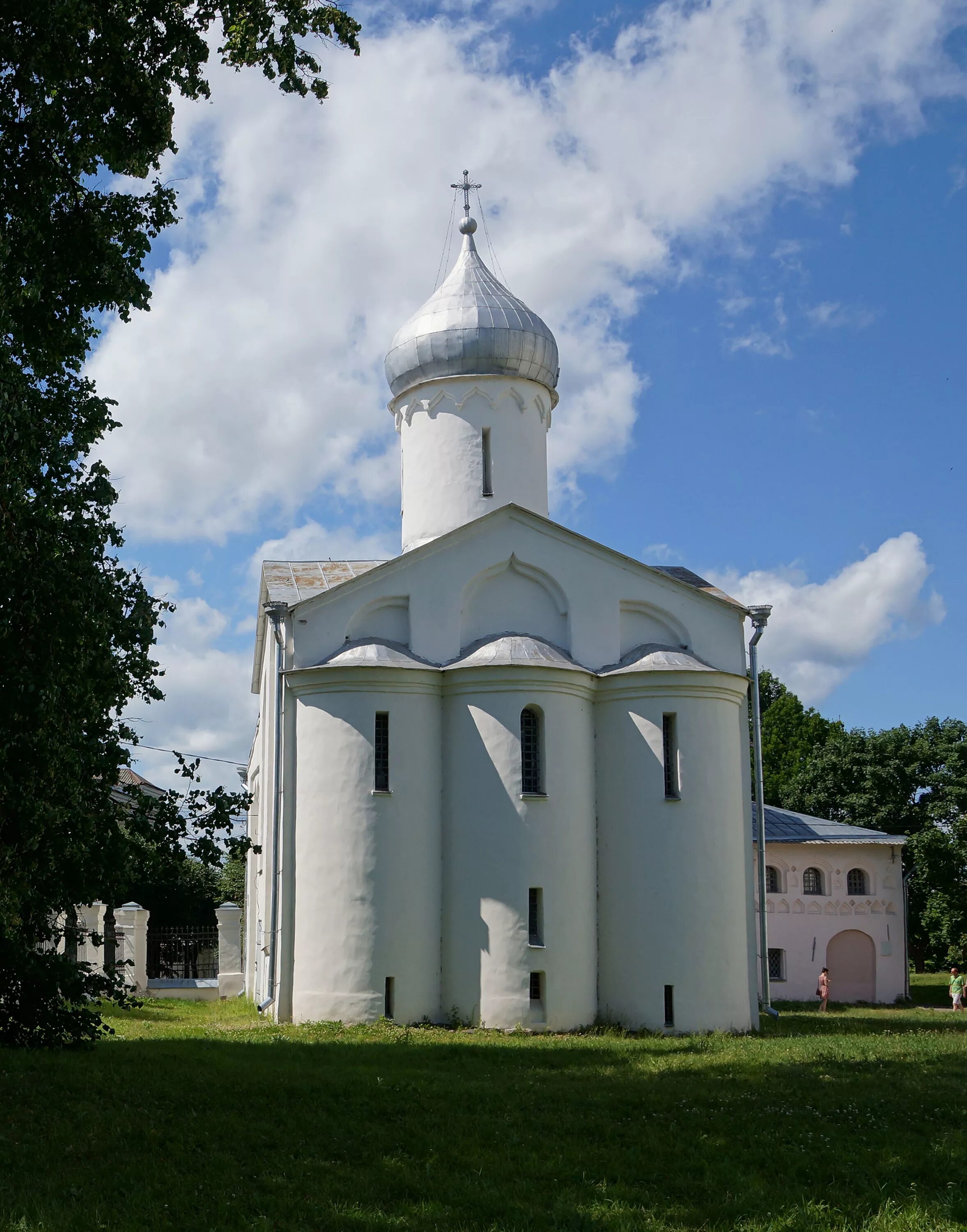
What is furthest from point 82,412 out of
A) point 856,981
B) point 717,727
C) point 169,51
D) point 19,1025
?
point 856,981

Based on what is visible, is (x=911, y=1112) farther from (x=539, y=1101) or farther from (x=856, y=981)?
(x=856, y=981)

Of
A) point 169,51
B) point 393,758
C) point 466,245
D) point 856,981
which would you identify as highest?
point 466,245

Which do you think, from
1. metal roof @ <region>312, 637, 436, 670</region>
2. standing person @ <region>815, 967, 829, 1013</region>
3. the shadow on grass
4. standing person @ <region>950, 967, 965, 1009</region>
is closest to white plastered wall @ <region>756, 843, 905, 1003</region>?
standing person @ <region>950, 967, 965, 1009</region>

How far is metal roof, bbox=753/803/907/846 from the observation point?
28750 mm

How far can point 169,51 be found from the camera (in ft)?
32.7

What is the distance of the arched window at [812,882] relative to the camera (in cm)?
2898

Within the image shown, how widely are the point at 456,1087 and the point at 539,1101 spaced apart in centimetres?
95

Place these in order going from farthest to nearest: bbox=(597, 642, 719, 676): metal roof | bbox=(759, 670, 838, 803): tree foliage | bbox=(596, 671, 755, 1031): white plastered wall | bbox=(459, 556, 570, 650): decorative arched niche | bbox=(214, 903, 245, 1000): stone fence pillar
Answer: bbox=(759, 670, 838, 803): tree foliage → bbox=(214, 903, 245, 1000): stone fence pillar → bbox=(459, 556, 570, 650): decorative arched niche → bbox=(597, 642, 719, 676): metal roof → bbox=(596, 671, 755, 1031): white plastered wall

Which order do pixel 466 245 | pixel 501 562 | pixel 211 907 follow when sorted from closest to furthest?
pixel 501 562 < pixel 466 245 < pixel 211 907

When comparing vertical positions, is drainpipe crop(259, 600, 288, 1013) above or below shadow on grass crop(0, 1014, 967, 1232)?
above

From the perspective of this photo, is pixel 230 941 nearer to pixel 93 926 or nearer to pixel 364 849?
pixel 93 926

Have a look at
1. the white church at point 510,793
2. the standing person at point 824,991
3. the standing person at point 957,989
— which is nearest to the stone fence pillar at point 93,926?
the white church at point 510,793

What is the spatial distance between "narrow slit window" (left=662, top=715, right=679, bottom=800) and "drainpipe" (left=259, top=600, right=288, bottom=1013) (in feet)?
19.2

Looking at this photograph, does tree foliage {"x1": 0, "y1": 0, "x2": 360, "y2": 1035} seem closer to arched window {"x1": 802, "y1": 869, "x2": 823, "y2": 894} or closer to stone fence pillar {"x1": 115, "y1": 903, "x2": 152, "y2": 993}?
stone fence pillar {"x1": 115, "y1": 903, "x2": 152, "y2": 993}
